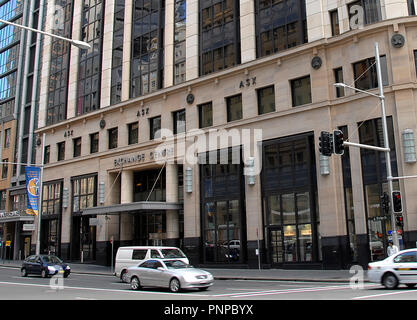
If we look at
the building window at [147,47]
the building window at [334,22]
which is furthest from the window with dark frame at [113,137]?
the building window at [334,22]

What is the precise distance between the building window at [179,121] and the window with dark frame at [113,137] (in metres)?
7.73

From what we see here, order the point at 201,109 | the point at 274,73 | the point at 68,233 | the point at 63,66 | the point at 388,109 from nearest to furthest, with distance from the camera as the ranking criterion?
1. the point at 388,109
2. the point at 274,73
3. the point at 201,109
4. the point at 68,233
5. the point at 63,66

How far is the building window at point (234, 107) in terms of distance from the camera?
1404 inches

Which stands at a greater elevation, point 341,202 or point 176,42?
point 176,42

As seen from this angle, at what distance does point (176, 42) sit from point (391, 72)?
777 inches

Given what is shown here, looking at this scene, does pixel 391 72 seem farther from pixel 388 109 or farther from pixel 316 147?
pixel 316 147

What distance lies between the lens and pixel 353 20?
29.8m

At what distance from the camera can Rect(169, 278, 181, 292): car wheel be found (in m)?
18.4

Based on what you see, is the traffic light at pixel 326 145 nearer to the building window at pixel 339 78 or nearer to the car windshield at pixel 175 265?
the car windshield at pixel 175 265

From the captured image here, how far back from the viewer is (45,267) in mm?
29266

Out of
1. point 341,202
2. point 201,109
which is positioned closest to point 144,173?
point 201,109

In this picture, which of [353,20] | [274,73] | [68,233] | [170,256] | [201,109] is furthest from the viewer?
[68,233]

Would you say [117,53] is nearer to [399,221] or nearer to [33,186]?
[33,186]

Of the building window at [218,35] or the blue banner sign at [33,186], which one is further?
the blue banner sign at [33,186]
